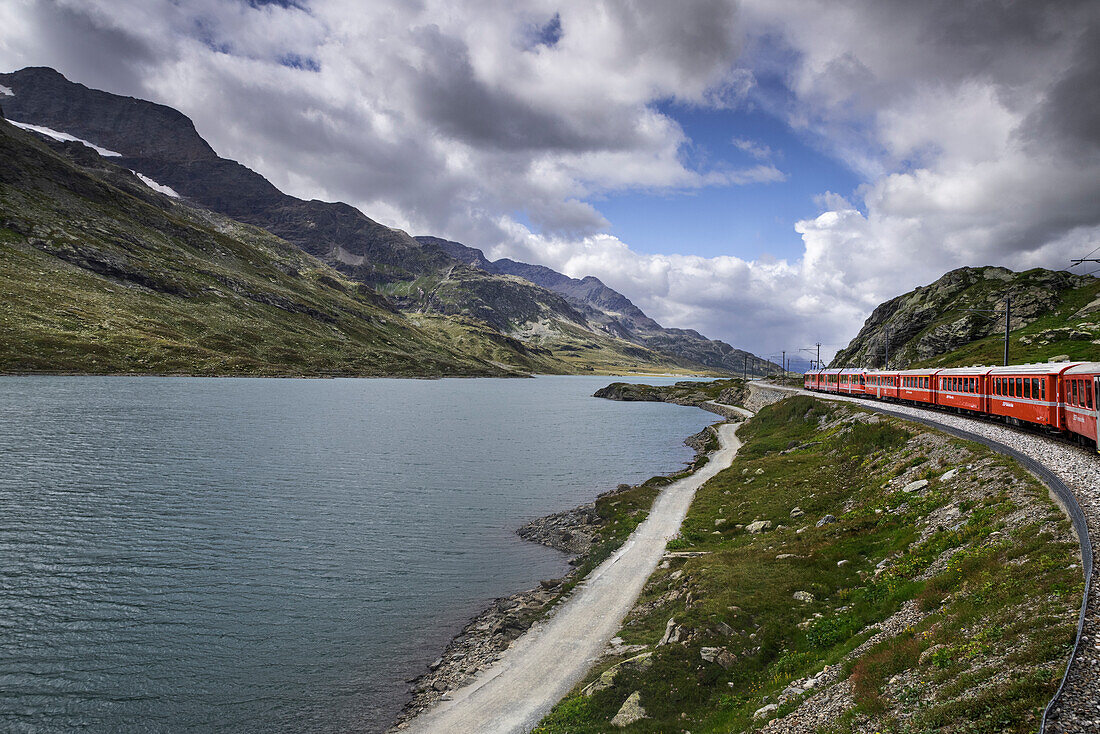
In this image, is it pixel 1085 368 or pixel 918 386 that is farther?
pixel 918 386

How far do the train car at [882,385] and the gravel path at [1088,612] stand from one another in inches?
2065

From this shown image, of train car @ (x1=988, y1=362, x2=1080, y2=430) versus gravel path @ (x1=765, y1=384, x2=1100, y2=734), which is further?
train car @ (x1=988, y1=362, x2=1080, y2=430)

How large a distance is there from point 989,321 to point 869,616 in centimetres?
14068

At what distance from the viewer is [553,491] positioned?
2522 inches

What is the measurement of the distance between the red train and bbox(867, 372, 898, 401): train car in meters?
0.39

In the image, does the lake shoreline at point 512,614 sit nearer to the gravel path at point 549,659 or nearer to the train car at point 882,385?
the gravel path at point 549,659

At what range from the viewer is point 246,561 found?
38344 millimetres

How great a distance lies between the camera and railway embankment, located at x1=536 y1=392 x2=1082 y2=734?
469 inches

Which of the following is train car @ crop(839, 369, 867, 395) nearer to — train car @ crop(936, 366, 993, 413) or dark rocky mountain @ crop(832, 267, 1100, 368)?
dark rocky mountain @ crop(832, 267, 1100, 368)

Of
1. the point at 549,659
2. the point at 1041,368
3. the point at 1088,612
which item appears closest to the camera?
the point at 1088,612

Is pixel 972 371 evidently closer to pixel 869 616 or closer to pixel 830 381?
pixel 869 616

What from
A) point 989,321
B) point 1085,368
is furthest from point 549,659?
point 989,321

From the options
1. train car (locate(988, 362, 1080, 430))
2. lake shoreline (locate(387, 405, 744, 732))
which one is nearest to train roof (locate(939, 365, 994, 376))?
train car (locate(988, 362, 1080, 430))

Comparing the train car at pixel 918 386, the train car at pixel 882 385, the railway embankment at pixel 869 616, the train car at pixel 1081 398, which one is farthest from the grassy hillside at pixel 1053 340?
the railway embankment at pixel 869 616
